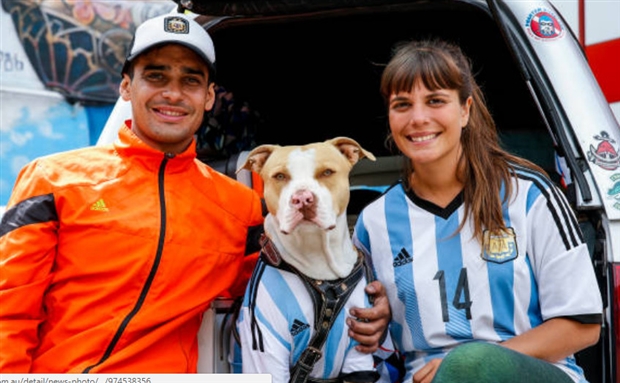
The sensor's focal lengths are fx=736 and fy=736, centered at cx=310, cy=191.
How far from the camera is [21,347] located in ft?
7.70

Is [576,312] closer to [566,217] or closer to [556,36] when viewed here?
[566,217]

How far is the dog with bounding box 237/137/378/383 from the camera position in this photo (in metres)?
2.49

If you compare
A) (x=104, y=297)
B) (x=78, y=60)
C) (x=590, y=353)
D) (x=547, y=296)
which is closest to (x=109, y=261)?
(x=104, y=297)

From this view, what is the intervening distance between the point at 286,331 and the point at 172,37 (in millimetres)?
1120

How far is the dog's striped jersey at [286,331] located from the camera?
2.46 metres

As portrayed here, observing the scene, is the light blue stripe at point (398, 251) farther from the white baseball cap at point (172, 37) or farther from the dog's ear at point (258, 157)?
the white baseball cap at point (172, 37)

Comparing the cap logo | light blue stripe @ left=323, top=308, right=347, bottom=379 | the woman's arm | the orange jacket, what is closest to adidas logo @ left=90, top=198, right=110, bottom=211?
the orange jacket

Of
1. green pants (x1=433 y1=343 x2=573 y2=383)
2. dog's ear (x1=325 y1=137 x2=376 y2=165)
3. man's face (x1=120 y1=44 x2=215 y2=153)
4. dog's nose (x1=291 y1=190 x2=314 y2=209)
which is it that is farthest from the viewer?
dog's ear (x1=325 y1=137 x2=376 y2=165)

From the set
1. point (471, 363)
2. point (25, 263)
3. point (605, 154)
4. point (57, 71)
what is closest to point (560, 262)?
point (605, 154)

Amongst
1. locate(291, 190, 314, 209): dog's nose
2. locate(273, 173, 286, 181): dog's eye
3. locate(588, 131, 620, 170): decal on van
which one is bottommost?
locate(291, 190, 314, 209): dog's nose

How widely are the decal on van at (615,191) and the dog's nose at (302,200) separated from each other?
0.98m

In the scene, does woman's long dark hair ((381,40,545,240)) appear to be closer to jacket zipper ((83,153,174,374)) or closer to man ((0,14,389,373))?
man ((0,14,389,373))

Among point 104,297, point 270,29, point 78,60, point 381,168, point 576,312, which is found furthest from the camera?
point 78,60

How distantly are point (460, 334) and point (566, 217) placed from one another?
19.4 inches
